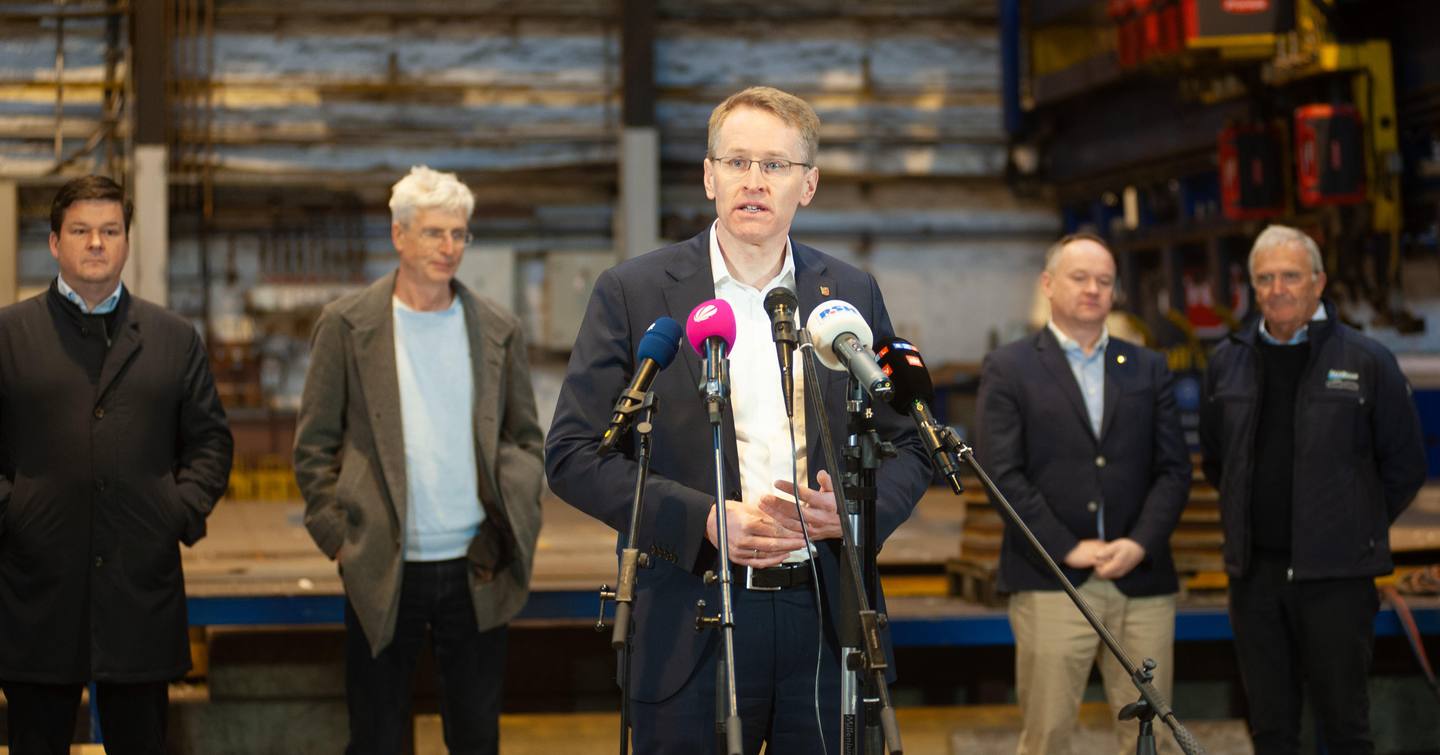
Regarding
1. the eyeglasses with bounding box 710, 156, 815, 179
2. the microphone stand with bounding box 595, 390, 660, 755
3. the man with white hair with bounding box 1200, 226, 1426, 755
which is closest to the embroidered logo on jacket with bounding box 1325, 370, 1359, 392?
the man with white hair with bounding box 1200, 226, 1426, 755

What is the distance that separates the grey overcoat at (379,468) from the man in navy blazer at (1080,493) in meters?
1.24

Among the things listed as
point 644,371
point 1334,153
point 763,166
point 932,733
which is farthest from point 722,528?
point 1334,153

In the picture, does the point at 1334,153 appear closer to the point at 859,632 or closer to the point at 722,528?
the point at 859,632

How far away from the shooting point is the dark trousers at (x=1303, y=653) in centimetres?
397

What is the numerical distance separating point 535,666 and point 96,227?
2.38 m

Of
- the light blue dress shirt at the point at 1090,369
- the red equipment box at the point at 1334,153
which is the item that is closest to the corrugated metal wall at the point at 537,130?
the red equipment box at the point at 1334,153

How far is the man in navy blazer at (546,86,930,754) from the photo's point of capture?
7.98ft

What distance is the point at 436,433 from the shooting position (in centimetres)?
374

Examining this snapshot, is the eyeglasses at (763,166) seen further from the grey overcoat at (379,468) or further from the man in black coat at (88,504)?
the man in black coat at (88,504)

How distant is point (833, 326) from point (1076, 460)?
192 centimetres

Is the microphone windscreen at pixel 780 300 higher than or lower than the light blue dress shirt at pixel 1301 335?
lower

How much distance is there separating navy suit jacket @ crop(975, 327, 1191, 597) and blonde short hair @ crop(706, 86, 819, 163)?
1.60 meters

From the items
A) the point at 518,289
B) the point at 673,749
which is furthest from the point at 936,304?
the point at 673,749

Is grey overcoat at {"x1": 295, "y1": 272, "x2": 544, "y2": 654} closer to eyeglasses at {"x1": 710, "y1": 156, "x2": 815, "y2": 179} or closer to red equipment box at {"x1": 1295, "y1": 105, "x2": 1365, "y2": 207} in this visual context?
eyeglasses at {"x1": 710, "y1": 156, "x2": 815, "y2": 179}
